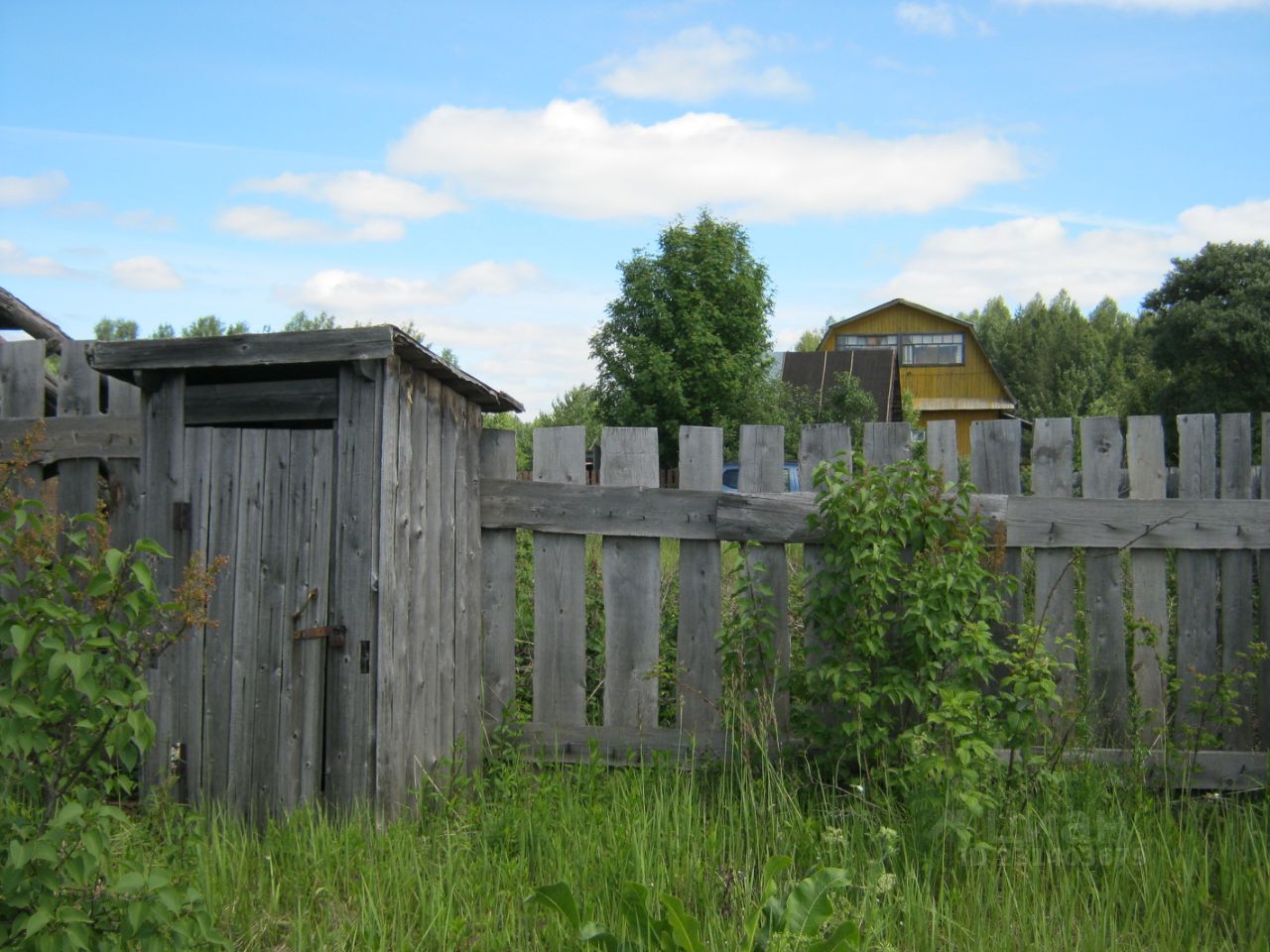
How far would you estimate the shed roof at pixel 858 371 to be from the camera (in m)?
43.2

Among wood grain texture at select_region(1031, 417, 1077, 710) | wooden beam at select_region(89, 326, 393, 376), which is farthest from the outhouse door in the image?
wood grain texture at select_region(1031, 417, 1077, 710)

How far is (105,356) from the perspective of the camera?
489 cm

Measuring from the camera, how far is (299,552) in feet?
15.4

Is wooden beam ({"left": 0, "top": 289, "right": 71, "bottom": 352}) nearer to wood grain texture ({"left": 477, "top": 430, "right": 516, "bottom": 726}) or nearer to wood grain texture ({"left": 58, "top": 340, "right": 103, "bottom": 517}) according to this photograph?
wood grain texture ({"left": 58, "top": 340, "right": 103, "bottom": 517})

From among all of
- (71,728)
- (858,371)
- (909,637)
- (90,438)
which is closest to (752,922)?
(909,637)

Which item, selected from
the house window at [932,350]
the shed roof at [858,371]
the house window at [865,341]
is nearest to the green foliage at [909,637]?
the shed roof at [858,371]

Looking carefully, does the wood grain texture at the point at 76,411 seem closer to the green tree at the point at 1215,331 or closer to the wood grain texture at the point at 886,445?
the wood grain texture at the point at 886,445

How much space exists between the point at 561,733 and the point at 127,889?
2757 millimetres

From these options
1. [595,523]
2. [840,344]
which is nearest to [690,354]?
[840,344]

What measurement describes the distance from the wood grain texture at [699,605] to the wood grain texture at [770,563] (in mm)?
158

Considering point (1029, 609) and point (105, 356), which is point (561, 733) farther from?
point (105, 356)

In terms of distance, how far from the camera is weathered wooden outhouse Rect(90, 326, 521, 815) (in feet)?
15.0

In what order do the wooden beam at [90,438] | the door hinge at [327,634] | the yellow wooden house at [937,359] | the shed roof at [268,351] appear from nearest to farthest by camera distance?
the shed roof at [268,351]
the door hinge at [327,634]
the wooden beam at [90,438]
the yellow wooden house at [937,359]

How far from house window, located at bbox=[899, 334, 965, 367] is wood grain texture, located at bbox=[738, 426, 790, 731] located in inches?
1830
